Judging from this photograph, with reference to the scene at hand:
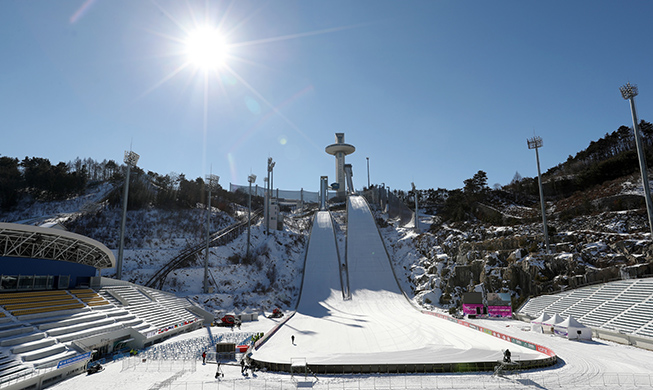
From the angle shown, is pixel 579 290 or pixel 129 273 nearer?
pixel 579 290

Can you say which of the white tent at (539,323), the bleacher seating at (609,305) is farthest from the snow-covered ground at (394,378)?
the white tent at (539,323)

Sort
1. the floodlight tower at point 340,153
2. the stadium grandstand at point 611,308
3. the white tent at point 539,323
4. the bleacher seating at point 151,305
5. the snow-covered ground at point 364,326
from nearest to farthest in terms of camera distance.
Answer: the snow-covered ground at point 364,326 < the stadium grandstand at point 611,308 < the white tent at point 539,323 < the bleacher seating at point 151,305 < the floodlight tower at point 340,153

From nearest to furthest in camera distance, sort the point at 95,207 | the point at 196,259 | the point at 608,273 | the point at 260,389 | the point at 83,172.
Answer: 1. the point at 260,389
2. the point at 608,273
3. the point at 196,259
4. the point at 95,207
5. the point at 83,172

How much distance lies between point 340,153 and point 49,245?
5470 centimetres

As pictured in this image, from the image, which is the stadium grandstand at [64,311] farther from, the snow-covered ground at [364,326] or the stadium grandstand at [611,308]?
the stadium grandstand at [611,308]

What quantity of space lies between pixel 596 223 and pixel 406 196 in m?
41.0

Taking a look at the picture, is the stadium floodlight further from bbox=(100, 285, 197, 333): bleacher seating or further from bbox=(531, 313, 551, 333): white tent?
bbox=(100, 285, 197, 333): bleacher seating

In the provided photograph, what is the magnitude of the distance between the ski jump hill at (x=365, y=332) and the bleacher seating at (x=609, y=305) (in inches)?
218

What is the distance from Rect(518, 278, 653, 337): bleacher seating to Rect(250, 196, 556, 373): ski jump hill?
18.2ft

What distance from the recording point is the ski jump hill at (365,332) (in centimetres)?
1191

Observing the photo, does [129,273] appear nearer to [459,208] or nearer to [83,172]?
[83,172]

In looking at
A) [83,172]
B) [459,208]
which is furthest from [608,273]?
[83,172]

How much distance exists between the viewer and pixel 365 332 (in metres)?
18.6

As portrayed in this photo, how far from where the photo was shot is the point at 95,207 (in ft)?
128
